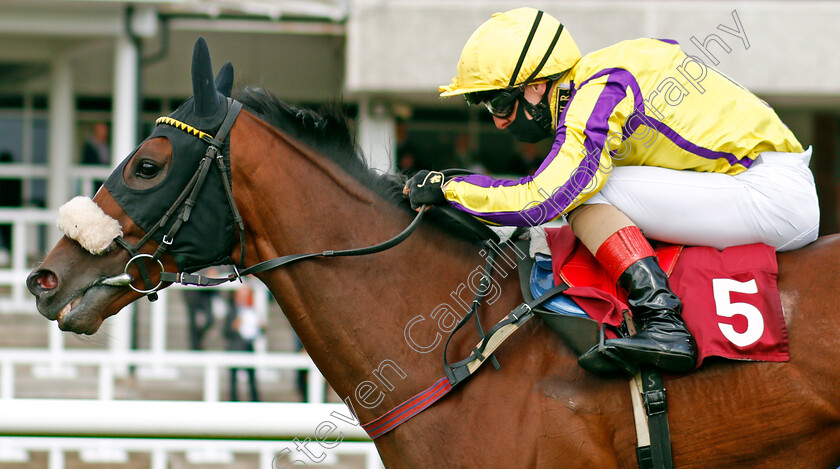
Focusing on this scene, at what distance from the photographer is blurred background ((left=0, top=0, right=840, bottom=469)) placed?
259 inches

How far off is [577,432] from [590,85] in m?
1.05

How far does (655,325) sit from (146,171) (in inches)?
63.6

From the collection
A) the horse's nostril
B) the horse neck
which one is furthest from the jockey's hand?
the horse's nostril

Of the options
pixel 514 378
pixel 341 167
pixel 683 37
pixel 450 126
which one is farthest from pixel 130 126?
pixel 514 378

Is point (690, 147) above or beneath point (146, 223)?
above

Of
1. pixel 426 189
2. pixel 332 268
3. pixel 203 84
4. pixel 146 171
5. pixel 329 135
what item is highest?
pixel 203 84

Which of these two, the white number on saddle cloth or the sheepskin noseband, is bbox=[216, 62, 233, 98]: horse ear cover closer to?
the sheepskin noseband

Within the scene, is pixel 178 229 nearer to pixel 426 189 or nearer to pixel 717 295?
pixel 426 189

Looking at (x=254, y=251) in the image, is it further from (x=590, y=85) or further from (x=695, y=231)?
(x=695, y=231)

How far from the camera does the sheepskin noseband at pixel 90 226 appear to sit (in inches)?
92.4

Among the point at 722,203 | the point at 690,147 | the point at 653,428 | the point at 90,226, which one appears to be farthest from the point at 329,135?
the point at 653,428

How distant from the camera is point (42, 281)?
240cm

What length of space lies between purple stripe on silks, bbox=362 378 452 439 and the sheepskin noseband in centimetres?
100

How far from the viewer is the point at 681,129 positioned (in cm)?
243
